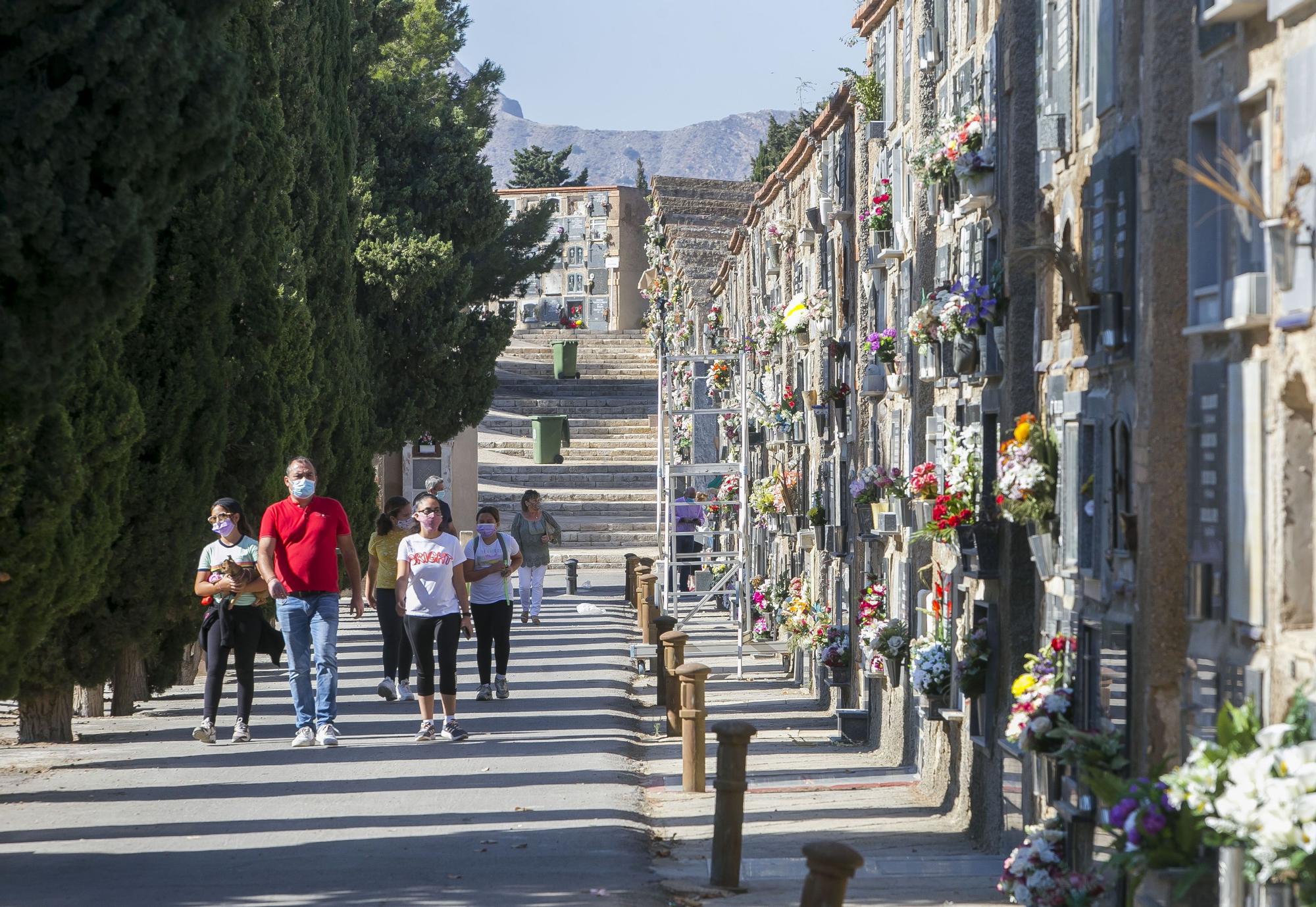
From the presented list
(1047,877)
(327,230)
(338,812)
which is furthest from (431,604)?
(327,230)

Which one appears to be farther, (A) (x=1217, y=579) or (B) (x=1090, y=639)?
(B) (x=1090, y=639)

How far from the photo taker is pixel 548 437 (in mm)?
50062

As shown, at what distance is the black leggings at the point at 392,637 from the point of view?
15.7 metres

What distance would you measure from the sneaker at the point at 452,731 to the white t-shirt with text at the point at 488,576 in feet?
8.06

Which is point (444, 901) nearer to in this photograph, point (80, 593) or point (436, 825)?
point (436, 825)

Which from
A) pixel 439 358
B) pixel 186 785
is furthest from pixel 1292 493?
pixel 439 358

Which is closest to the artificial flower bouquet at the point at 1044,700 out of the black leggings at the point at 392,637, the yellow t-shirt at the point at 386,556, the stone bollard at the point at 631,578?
the black leggings at the point at 392,637

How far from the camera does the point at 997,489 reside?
8.52 m

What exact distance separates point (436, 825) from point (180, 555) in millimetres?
5471

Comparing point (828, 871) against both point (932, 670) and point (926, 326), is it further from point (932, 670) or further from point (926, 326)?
point (926, 326)

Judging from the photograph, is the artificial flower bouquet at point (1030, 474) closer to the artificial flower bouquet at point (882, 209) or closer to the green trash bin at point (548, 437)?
the artificial flower bouquet at point (882, 209)

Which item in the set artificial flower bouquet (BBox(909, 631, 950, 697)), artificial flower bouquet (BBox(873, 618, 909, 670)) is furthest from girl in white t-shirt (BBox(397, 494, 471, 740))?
artificial flower bouquet (BBox(909, 631, 950, 697))

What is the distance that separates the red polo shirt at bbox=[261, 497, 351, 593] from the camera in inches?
508

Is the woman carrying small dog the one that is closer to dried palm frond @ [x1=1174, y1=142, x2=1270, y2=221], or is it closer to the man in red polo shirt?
the man in red polo shirt
